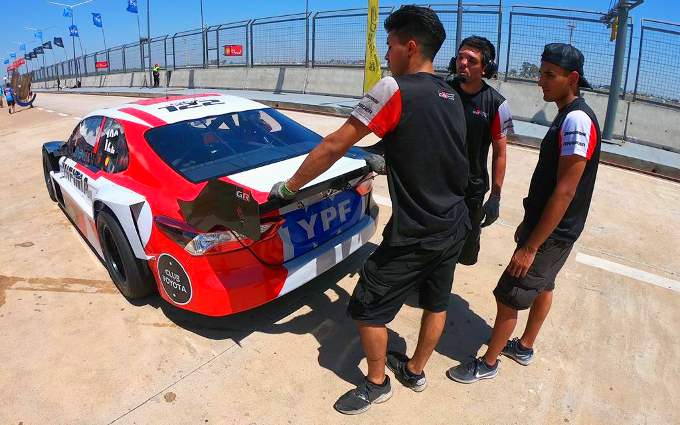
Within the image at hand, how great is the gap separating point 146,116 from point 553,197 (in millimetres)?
2805

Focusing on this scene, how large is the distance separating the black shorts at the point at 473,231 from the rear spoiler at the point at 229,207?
3.08 ft

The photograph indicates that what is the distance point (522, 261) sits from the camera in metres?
2.26

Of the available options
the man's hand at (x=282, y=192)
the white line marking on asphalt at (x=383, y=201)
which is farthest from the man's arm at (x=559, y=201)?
the white line marking on asphalt at (x=383, y=201)

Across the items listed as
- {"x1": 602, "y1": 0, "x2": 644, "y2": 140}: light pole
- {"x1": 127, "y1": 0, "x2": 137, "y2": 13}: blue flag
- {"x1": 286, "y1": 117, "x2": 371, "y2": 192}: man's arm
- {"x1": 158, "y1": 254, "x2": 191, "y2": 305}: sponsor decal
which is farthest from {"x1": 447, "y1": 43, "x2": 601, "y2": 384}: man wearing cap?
{"x1": 127, "y1": 0, "x2": 137, "y2": 13}: blue flag

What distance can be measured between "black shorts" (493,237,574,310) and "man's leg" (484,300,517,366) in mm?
63

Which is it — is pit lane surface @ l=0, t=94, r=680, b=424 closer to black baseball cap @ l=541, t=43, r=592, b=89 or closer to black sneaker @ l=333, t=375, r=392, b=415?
black sneaker @ l=333, t=375, r=392, b=415

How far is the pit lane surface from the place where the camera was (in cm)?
240

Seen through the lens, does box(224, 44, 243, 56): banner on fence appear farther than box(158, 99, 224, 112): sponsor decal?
Yes

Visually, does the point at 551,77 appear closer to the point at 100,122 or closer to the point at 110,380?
the point at 110,380

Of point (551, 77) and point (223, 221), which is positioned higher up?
point (551, 77)

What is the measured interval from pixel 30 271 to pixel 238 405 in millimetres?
2695

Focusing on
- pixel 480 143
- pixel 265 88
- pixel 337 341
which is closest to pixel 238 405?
pixel 337 341

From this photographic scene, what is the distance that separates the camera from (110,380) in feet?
Result: 8.55

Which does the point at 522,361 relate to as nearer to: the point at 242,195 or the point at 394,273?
the point at 394,273
